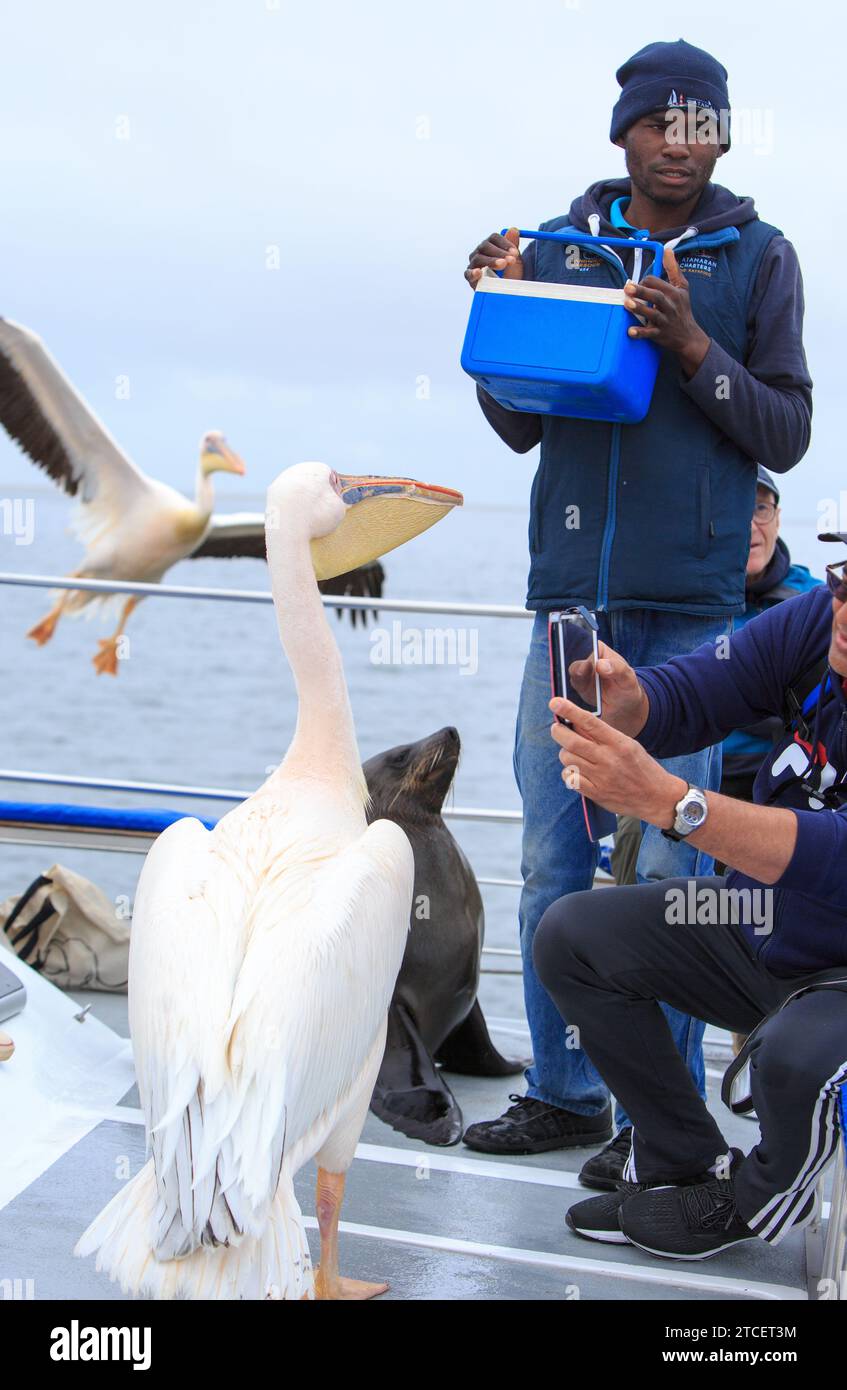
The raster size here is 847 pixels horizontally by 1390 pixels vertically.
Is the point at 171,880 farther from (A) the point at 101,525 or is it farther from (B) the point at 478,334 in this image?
(A) the point at 101,525

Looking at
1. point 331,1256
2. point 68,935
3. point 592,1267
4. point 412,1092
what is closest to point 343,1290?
point 331,1256

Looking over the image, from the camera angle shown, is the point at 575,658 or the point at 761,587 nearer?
the point at 575,658

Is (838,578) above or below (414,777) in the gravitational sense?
above

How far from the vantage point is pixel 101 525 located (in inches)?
338

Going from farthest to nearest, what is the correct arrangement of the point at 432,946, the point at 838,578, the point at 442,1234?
the point at 432,946 < the point at 442,1234 < the point at 838,578

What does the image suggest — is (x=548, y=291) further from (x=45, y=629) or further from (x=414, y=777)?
(x=45, y=629)

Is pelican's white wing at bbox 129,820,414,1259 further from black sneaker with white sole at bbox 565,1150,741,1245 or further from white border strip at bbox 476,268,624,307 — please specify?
white border strip at bbox 476,268,624,307

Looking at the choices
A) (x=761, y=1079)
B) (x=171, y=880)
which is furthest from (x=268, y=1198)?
(x=761, y=1079)

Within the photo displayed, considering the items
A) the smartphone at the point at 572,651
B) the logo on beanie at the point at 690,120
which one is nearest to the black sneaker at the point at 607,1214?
the smartphone at the point at 572,651

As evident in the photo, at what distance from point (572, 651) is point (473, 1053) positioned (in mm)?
1307

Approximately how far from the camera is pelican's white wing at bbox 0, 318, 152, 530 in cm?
663

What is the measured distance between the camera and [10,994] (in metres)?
Result: 2.79

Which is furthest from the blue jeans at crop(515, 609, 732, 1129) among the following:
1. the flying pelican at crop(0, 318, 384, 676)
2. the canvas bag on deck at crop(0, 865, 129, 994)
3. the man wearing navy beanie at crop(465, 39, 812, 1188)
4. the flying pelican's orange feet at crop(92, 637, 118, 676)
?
the flying pelican's orange feet at crop(92, 637, 118, 676)

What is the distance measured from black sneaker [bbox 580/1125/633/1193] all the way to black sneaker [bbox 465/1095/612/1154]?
0.44ft
